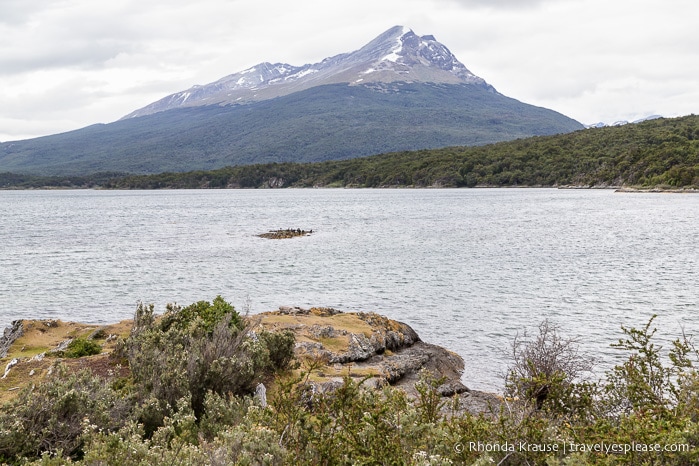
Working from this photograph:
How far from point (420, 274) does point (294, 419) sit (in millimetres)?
27912

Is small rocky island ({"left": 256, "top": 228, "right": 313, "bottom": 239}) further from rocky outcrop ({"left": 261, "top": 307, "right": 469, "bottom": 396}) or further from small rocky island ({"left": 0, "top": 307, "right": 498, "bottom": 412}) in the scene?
rocky outcrop ({"left": 261, "top": 307, "right": 469, "bottom": 396})

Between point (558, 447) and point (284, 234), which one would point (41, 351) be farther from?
point (284, 234)

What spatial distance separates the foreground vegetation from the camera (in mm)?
4547

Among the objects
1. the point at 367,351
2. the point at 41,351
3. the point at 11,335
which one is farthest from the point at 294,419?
the point at 11,335

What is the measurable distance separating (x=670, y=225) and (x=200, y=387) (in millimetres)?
56962

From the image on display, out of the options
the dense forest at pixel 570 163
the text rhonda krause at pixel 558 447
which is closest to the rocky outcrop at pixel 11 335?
the text rhonda krause at pixel 558 447

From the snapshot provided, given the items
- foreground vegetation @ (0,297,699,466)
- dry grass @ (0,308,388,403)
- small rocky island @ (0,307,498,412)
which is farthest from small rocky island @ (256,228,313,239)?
foreground vegetation @ (0,297,699,466)

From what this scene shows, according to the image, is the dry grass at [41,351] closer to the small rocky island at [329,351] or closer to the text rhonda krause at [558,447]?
the small rocky island at [329,351]

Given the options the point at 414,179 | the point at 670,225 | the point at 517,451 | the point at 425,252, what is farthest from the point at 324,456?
the point at 414,179

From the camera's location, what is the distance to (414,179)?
177 m

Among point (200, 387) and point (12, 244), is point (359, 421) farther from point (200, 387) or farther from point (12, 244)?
point (12, 244)

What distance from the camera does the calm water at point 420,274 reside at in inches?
847

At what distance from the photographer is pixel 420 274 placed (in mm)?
32875

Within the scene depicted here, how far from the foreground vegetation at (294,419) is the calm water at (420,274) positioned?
22.7 ft
